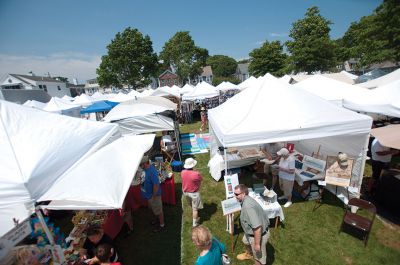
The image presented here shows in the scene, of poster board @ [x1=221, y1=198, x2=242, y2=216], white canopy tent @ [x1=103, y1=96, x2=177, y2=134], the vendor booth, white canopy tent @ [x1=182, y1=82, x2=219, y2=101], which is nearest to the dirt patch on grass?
the vendor booth

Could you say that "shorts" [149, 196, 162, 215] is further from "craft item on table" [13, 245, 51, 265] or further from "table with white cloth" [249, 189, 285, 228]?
"table with white cloth" [249, 189, 285, 228]

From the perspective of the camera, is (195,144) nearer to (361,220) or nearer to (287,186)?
(287,186)

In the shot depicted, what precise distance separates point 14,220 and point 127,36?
49.0 metres

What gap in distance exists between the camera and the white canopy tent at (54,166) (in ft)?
8.14

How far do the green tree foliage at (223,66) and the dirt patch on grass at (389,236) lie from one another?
8123 centimetres

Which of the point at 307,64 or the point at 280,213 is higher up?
the point at 307,64

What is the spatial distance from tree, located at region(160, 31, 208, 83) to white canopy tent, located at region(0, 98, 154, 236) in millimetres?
56327

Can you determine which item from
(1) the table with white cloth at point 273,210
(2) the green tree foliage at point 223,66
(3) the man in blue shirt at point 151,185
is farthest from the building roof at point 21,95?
(2) the green tree foliage at point 223,66

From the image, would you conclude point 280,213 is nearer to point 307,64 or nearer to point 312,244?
point 312,244

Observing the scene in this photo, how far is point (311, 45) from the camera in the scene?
29938mm

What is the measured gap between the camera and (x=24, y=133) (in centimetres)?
320

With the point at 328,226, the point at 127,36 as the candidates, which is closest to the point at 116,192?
the point at 328,226

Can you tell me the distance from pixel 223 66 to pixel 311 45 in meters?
55.8

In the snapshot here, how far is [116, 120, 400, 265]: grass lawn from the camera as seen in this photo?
4.38 metres
